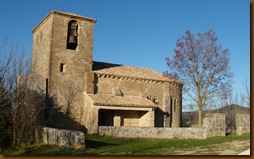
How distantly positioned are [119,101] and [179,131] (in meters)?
5.70

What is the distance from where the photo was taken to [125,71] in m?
23.6

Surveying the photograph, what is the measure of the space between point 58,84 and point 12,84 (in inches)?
302

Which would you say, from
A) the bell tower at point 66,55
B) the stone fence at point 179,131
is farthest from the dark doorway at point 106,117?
the stone fence at point 179,131

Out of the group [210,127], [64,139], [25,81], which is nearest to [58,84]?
[25,81]

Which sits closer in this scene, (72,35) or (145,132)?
(145,132)

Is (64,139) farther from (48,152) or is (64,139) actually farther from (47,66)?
(47,66)

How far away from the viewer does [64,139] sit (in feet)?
38.1

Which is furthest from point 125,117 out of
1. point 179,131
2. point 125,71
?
point 179,131

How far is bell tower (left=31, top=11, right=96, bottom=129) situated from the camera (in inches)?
789

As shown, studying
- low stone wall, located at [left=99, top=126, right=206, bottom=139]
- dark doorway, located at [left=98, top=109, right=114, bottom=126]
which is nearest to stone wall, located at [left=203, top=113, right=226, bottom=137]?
low stone wall, located at [left=99, top=126, right=206, bottom=139]

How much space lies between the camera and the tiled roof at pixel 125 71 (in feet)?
73.3

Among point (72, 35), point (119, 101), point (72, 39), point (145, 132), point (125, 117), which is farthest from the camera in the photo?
point (125, 117)

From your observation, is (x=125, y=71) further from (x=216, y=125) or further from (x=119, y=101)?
(x=216, y=125)

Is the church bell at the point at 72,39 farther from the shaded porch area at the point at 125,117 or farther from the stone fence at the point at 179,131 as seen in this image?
the stone fence at the point at 179,131
